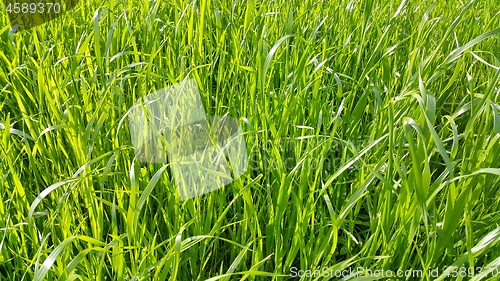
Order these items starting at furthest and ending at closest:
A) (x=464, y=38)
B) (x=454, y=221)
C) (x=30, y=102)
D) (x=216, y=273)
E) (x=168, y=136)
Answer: (x=464, y=38)
(x=30, y=102)
(x=168, y=136)
(x=216, y=273)
(x=454, y=221)

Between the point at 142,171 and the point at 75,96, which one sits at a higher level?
the point at 75,96

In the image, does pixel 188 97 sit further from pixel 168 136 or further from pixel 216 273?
pixel 216 273

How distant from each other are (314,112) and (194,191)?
38 centimetres

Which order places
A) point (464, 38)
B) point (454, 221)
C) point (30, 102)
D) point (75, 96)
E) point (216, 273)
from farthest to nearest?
point (464, 38) → point (30, 102) → point (75, 96) → point (216, 273) → point (454, 221)

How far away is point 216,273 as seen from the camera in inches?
27.5

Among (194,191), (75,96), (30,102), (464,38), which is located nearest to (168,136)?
(194,191)

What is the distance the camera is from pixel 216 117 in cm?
90

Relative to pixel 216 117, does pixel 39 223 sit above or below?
below

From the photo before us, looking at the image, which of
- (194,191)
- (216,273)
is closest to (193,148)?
(194,191)

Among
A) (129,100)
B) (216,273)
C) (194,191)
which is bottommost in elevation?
(216,273)

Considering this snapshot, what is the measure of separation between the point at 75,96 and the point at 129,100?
5.9 inches

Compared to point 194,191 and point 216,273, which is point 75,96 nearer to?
point 194,191

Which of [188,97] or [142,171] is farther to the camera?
[188,97]

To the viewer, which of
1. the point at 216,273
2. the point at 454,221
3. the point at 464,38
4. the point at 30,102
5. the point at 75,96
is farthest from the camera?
the point at 464,38
